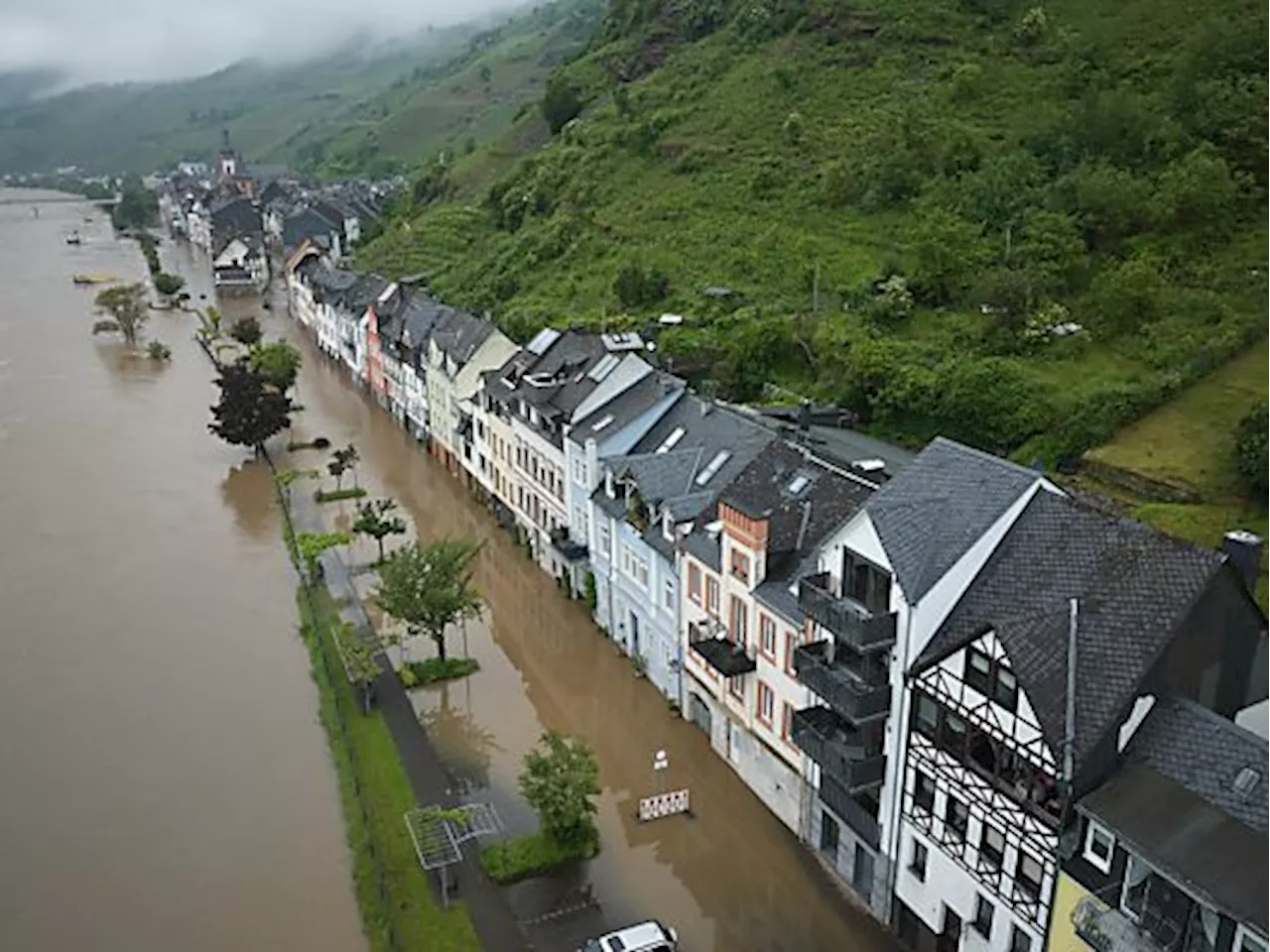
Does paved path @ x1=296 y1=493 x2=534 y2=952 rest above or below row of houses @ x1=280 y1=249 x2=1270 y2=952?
below

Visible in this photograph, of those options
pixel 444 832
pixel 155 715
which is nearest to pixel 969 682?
pixel 444 832

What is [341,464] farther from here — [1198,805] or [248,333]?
[1198,805]

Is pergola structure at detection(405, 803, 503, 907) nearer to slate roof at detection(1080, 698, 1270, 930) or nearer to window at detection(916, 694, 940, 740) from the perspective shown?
window at detection(916, 694, 940, 740)

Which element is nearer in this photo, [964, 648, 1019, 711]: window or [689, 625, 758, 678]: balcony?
[964, 648, 1019, 711]: window

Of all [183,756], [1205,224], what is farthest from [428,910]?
[1205,224]

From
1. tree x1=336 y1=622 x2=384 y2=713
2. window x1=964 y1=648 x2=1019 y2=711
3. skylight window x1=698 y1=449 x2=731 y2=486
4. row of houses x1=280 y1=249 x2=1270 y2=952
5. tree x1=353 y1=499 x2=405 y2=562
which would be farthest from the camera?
tree x1=353 y1=499 x2=405 y2=562

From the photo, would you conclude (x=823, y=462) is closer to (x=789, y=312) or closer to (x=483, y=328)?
(x=483, y=328)

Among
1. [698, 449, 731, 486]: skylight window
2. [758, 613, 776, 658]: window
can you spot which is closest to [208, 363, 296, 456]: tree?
[698, 449, 731, 486]: skylight window

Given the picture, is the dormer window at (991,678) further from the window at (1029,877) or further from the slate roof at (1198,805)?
the window at (1029,877)
